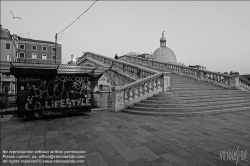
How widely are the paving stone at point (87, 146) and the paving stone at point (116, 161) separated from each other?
23.2 inches

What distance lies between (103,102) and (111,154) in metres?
9.66

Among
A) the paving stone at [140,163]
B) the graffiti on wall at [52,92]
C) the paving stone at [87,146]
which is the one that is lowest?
the paving stone at [140,163]

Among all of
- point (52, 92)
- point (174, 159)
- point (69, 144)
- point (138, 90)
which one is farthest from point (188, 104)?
point (52, 92)

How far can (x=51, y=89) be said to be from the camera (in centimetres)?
709

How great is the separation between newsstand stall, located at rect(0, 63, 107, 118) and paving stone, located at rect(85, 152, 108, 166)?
4.46 metres

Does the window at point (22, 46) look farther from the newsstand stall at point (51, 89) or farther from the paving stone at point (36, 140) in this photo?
the paving stone at point (36, 140)

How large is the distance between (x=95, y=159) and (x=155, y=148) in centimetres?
151

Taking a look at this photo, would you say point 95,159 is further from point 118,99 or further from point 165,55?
point 165,55

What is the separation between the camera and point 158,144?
158 inches

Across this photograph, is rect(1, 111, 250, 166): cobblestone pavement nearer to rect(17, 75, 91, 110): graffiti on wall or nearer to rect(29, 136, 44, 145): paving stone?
rect(29, 136, 44, 145): paving stone

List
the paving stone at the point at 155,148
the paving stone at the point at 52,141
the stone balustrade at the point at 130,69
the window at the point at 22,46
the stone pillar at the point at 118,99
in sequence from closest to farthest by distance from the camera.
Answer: the paving stone at the point at 155,148
the paving stone at the point at 52,141
the stone pillar at the point at 118,99
the stone balustrade at the point at 130,69
the window at the point at 22,46

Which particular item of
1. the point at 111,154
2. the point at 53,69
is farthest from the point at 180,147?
the point at 53,69

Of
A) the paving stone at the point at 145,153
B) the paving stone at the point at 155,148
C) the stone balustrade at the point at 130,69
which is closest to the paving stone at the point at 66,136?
the paving stone at the point at 145,153

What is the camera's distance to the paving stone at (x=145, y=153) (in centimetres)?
329
